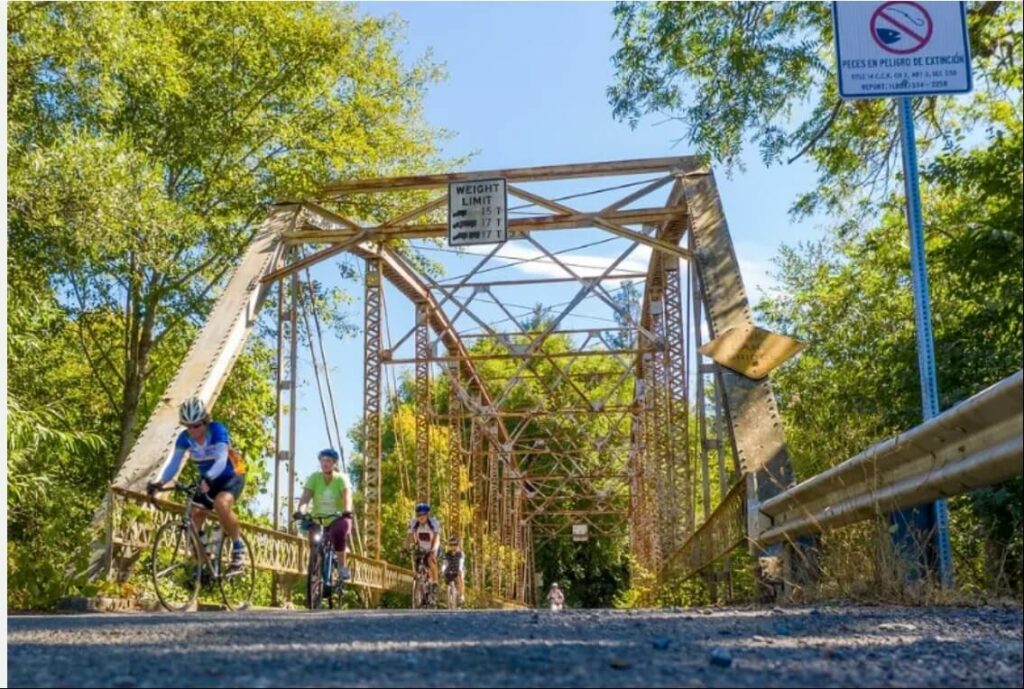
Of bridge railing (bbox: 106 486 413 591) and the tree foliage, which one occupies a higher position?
the tree foliage

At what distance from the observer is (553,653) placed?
3363mm

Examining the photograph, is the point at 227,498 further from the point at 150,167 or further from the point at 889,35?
the point at 150,167

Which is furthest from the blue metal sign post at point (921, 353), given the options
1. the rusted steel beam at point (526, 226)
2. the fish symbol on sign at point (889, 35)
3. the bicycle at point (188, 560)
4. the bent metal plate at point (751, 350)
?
the rusted steel beam at point (526, 226)

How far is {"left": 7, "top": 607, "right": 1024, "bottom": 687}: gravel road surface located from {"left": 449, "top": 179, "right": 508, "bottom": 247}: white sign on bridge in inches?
505

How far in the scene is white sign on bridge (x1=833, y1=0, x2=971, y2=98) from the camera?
6.85 metres

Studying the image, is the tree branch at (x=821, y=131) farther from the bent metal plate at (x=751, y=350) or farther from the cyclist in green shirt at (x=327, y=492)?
the cyclist in green shirt at (x=327, y=492)

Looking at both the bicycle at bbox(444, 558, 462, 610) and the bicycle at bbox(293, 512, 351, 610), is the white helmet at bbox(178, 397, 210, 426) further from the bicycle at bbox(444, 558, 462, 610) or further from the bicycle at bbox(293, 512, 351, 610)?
the bicycle at bbox(444, 558, 462, 610)

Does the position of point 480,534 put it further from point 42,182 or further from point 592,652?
point 592,652

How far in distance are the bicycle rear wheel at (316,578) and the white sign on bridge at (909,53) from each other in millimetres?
7701

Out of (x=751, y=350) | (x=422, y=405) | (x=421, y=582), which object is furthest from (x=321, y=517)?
(x=422, y=405)

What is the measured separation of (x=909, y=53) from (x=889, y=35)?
0.16 m

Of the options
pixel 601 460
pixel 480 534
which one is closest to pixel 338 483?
pixel 480 534

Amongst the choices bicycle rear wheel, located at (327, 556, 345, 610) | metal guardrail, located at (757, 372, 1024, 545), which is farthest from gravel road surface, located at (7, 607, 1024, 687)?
bicycle rear wheel, located at (327, 556, 345, 610)

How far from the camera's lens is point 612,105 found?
13.8 metres
